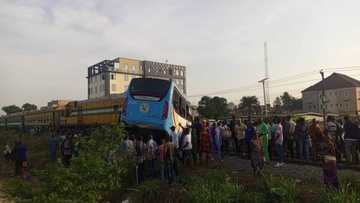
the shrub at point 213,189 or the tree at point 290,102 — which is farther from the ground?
the tree at point 290,102

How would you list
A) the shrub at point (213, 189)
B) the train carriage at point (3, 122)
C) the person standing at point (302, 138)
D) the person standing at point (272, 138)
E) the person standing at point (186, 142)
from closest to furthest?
the shrub at point (213, 189) → the person standing at point (186, 142) → the person standing at point (302, 138) → the person standing at point (272, 138) → the train carriage at point (3, 122)

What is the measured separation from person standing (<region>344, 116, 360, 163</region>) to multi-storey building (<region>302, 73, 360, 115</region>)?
7895cm

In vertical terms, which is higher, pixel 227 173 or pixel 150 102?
pixel 150 102

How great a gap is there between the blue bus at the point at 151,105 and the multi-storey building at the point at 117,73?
65.0 m

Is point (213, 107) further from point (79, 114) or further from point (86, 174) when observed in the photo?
point (86, 174)

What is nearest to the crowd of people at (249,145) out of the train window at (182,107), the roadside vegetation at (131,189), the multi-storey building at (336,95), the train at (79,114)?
the roadside vegetation at (131,189)

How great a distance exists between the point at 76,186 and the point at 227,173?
6053 millimetres

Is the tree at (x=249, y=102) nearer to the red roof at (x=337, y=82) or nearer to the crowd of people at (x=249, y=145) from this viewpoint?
the red roof at (x=337, y=82)

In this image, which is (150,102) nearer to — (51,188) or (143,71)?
(51,188)

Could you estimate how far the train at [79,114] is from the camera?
90.4ft

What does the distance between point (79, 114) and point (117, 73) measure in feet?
175

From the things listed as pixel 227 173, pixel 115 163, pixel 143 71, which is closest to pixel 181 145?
pixel 227 173

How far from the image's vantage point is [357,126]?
1305 cm

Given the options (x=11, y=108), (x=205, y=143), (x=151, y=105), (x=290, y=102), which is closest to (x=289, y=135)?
(x=205, y=143)
